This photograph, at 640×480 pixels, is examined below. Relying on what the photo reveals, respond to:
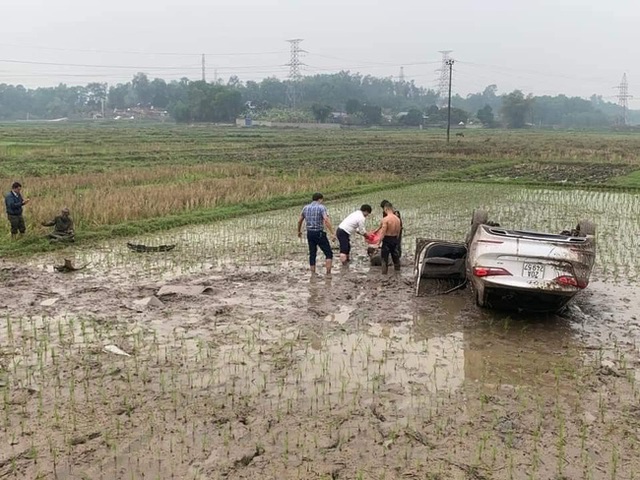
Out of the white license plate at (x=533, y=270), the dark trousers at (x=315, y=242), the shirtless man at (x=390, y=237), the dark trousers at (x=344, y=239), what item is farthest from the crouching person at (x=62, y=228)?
the white license plate at (x=533, y=270)

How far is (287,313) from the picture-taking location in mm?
7840

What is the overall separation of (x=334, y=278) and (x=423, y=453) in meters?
5.31

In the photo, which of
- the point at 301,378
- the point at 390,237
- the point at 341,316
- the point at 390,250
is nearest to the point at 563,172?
the point at 390,250

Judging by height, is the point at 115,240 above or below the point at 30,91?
below

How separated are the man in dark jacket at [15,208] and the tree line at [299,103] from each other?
76.7 meters

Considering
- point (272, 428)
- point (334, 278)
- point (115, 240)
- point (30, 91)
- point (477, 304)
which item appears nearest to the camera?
point (272, 428)

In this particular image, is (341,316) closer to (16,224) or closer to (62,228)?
(62,228)

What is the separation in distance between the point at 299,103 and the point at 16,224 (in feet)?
357

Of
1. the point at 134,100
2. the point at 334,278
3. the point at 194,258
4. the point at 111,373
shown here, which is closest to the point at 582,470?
the point at 111,373

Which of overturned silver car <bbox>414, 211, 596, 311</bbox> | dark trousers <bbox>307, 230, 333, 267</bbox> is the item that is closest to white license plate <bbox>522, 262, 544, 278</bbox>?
overturned silver car <bbox>414, 211, 596, 311</bbox>

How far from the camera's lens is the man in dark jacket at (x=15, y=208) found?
37.7ft

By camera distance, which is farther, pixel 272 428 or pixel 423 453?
pixel 272 428

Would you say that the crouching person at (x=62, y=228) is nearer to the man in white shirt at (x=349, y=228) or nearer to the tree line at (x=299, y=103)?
the man in white shirt at (x=349, y=228)

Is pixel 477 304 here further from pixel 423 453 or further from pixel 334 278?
pixel 423 453
